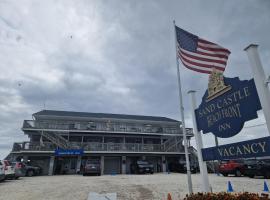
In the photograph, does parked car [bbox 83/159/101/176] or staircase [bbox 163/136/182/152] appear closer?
parked car [bbox 83/159/101/176]

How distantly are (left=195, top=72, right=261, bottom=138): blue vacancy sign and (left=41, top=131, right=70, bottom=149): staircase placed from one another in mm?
22118

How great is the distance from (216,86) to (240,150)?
170cm

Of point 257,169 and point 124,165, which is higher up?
point 124,165

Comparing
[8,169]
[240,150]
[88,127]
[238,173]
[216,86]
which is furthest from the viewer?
[88,127]

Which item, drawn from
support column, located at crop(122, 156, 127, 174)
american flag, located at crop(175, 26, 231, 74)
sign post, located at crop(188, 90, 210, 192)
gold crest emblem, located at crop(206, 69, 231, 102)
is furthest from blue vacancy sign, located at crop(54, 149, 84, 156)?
gold crest emblem, located at crop(206, 69, 231, 102)

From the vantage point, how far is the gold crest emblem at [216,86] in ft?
16.4

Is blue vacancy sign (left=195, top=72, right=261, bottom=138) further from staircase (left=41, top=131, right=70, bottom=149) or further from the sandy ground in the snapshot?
staircase (left=41, top=131, right=70, bottom=149)

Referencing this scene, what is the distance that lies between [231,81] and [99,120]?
27517 millimetres

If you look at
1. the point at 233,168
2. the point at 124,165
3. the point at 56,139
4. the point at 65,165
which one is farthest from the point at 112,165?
the point at 233,168

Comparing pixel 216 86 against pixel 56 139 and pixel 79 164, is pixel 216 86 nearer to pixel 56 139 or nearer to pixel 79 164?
pixel 79 164

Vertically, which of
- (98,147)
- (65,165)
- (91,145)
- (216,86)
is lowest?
(65,165)

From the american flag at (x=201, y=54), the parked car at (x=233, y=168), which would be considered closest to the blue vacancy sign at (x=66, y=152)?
the parked car at (x=233, y=168)

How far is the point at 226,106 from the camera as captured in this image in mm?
4902

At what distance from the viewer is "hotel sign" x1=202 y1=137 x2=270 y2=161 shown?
12.9ft
